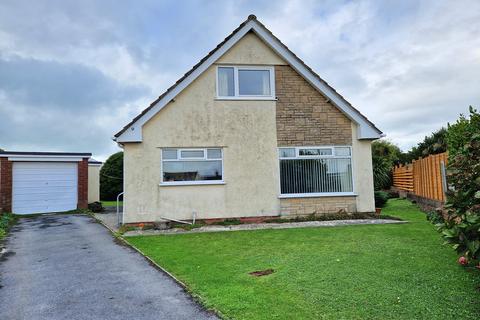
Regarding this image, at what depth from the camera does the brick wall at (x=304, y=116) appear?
13.0 meters

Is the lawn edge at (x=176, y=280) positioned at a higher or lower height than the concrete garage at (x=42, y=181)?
lower

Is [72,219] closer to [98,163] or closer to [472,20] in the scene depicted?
[98,163]

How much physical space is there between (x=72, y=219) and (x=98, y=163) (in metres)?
7.23

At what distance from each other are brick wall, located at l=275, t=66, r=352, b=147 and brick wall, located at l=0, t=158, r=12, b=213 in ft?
43.2

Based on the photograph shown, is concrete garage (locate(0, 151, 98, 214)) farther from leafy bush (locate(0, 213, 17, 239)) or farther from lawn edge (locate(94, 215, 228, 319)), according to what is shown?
lawn edge (locate(94, 215, 228, 319))

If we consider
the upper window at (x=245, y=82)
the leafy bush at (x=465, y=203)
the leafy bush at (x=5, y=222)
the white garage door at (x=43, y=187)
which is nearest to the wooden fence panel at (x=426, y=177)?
the upper window at (x=245, y=82)

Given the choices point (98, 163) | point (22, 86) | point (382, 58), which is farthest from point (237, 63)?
point (98, 163)

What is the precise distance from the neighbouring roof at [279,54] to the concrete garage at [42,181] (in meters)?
8.37

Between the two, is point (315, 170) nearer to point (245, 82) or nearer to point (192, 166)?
point (245, 82)

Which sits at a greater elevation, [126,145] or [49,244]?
[126,145]

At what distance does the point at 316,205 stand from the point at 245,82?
5080 mm

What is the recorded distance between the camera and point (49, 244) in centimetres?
984

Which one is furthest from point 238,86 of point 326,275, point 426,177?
point 426,177

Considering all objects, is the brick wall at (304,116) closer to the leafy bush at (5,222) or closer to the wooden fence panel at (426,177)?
the wooden fence panel at (426,177)
